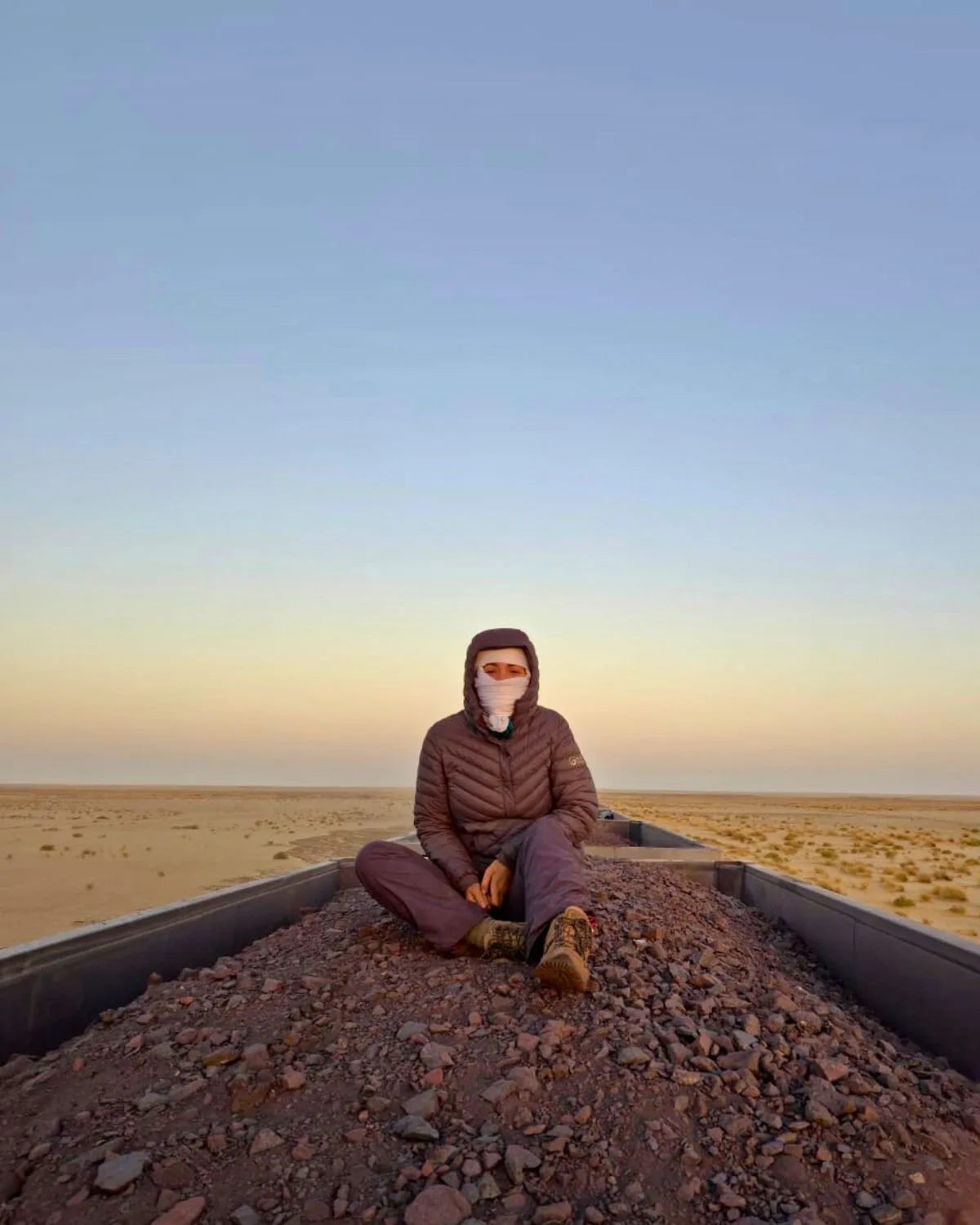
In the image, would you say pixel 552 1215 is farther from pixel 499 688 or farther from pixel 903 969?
pixel 499 688

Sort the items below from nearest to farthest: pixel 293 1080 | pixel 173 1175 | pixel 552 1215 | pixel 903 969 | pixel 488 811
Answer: pixel 552 1215
pixel 173 1175
pixel 293 1080
pixel 903 969
pixel 488 811

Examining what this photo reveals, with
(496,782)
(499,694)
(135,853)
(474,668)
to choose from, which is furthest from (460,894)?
(135,853)

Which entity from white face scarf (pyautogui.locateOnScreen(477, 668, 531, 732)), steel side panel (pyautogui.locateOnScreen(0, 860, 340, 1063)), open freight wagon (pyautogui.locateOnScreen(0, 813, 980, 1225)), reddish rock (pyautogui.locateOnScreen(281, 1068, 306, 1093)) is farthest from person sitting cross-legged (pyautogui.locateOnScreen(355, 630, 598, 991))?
Result: reddish rock (pyautogui.locateOnScreen(281, 1068, 306, 1093))

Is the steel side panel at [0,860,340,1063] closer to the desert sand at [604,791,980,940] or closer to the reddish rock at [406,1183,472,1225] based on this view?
the reddish rock at [406,1183,472,1225]

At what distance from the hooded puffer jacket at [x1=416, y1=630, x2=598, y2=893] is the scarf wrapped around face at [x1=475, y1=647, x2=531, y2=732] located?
0.10 feet

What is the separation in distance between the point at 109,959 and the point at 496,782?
178 centimetres

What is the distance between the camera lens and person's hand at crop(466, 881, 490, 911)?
3.79 meters

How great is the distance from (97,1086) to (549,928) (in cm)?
153

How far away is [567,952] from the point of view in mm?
3012

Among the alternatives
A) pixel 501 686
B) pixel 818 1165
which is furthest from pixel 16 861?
pixel 818 1165

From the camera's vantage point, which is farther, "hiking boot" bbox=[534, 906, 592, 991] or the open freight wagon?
"hiking boot" bbox=[534, 906, 592, 991]

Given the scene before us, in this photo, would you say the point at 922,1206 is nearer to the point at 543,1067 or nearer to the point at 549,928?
the point at 543,1067

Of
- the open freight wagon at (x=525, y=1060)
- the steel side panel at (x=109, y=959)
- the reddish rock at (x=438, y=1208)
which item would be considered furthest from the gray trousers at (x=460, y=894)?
the reddish rock at (x=438, y=1208)

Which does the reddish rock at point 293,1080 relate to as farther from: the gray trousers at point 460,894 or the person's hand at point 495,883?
the person's hand at point 495,883
